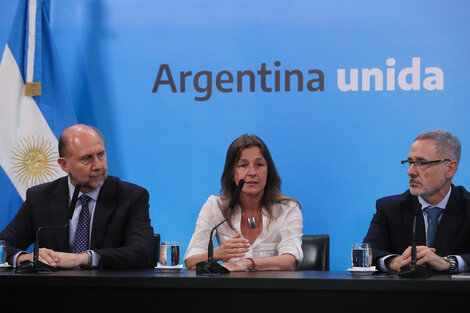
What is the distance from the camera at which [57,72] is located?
4.54 m

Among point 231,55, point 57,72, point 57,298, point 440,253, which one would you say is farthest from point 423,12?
point 57,298

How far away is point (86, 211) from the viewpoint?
3445 millimetres

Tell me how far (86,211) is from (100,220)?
0.11 m

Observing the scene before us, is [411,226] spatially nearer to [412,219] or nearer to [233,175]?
[412,219]

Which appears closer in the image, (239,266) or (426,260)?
(426,260)

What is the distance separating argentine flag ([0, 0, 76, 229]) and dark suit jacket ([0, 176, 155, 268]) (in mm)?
990

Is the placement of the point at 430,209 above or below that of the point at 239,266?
above

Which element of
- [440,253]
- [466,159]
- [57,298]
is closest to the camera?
[57,298]

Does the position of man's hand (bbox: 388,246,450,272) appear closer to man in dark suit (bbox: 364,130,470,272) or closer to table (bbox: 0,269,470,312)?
table (bbox: 0,269,470,312)

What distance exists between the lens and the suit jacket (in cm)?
322

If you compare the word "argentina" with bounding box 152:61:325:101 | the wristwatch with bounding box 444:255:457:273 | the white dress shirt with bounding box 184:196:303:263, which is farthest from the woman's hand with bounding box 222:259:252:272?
the word "argentina" with bounding box 152:61:325:101

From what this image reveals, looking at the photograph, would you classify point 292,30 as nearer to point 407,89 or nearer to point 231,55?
point 231,55

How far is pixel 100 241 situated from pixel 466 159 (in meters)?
2.64

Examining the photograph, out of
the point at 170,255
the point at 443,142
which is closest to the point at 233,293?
the point at 170,255
